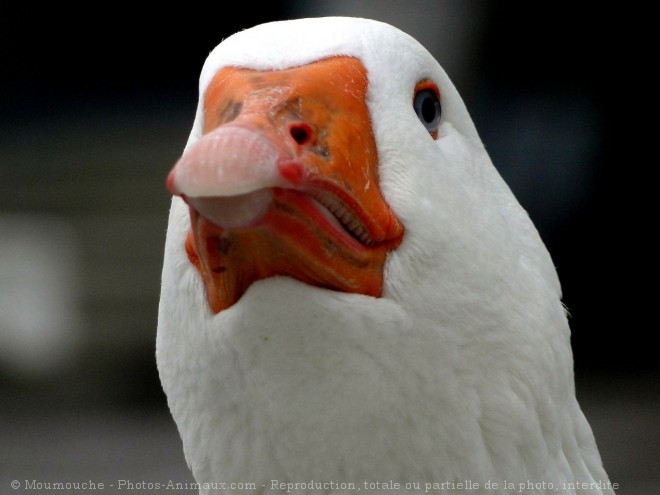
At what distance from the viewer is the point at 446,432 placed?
1.48 meters

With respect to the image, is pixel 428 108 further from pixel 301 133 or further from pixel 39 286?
pixel 39 286

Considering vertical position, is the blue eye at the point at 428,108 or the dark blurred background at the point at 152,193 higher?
the blue eye at the point at 428,108

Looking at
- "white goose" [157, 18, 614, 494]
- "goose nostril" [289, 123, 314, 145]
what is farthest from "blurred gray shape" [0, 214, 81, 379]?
"goose nostril" [289, 123, 314, 145]

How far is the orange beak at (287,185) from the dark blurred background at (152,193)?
13.4 ft

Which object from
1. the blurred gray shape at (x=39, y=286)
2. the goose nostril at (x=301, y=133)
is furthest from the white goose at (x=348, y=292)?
the blurred gray shape at (x=39, y=286)

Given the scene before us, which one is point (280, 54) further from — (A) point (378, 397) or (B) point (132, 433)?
(B) point (132, 433)

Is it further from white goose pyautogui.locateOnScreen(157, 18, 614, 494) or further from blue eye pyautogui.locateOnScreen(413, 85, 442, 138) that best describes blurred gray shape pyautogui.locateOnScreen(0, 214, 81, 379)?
blue eye pyautogui.locateOnScreen(413, 85, 442, 138)

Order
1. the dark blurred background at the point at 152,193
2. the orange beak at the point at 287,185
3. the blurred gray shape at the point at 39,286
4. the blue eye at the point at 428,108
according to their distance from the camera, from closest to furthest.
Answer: the orange beak at the point at 287,185, the blue eye at the point at 428,108, the dark blurred background at the point at 152,193, the blurred gray shape at the point at 39,286

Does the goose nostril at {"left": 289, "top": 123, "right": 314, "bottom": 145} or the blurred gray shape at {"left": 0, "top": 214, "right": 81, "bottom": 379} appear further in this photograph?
the blurred gray shape at {"left": 0, "top": 214, "right": 81, "bottom": 379}

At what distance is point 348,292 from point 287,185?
235mm

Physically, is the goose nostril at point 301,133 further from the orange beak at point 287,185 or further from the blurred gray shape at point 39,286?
the blurred gray shape at point 39,286

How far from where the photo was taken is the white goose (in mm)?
1248

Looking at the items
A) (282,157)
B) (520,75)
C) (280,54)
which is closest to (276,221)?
(282,157)

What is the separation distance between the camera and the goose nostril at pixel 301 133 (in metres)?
1.24
